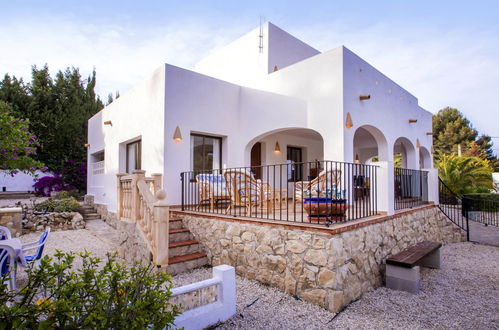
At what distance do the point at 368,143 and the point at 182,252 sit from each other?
10.2m

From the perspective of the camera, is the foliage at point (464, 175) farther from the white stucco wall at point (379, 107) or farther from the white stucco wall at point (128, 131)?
the white stucco wall at point (128, 131)

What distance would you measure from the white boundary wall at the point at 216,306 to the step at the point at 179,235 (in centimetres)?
228

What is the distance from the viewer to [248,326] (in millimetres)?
3162

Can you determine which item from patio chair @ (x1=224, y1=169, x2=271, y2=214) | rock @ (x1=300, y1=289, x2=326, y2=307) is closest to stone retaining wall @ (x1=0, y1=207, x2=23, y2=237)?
patio chair @ (x1=224, y1=169, x2=271, y2=214)

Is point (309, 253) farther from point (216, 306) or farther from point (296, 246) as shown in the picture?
point (216, 306)

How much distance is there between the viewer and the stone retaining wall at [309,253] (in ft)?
11.9

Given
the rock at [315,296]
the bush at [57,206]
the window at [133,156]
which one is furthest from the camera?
the bush at [57,206]

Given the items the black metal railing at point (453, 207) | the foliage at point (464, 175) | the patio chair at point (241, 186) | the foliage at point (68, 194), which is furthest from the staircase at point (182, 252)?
the foliage at point (464, 175)

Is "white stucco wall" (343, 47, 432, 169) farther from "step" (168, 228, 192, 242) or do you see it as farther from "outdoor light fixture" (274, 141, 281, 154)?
"step" (168, 228, 192, 242)

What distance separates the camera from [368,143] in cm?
1265

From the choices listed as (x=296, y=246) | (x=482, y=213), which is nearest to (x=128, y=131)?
(x=296, y=246)

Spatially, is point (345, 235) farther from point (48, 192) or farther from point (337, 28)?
point (48, 192)

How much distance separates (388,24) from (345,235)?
23.9ft

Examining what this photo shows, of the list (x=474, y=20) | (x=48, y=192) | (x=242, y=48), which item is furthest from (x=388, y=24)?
(x=48, y=192)
